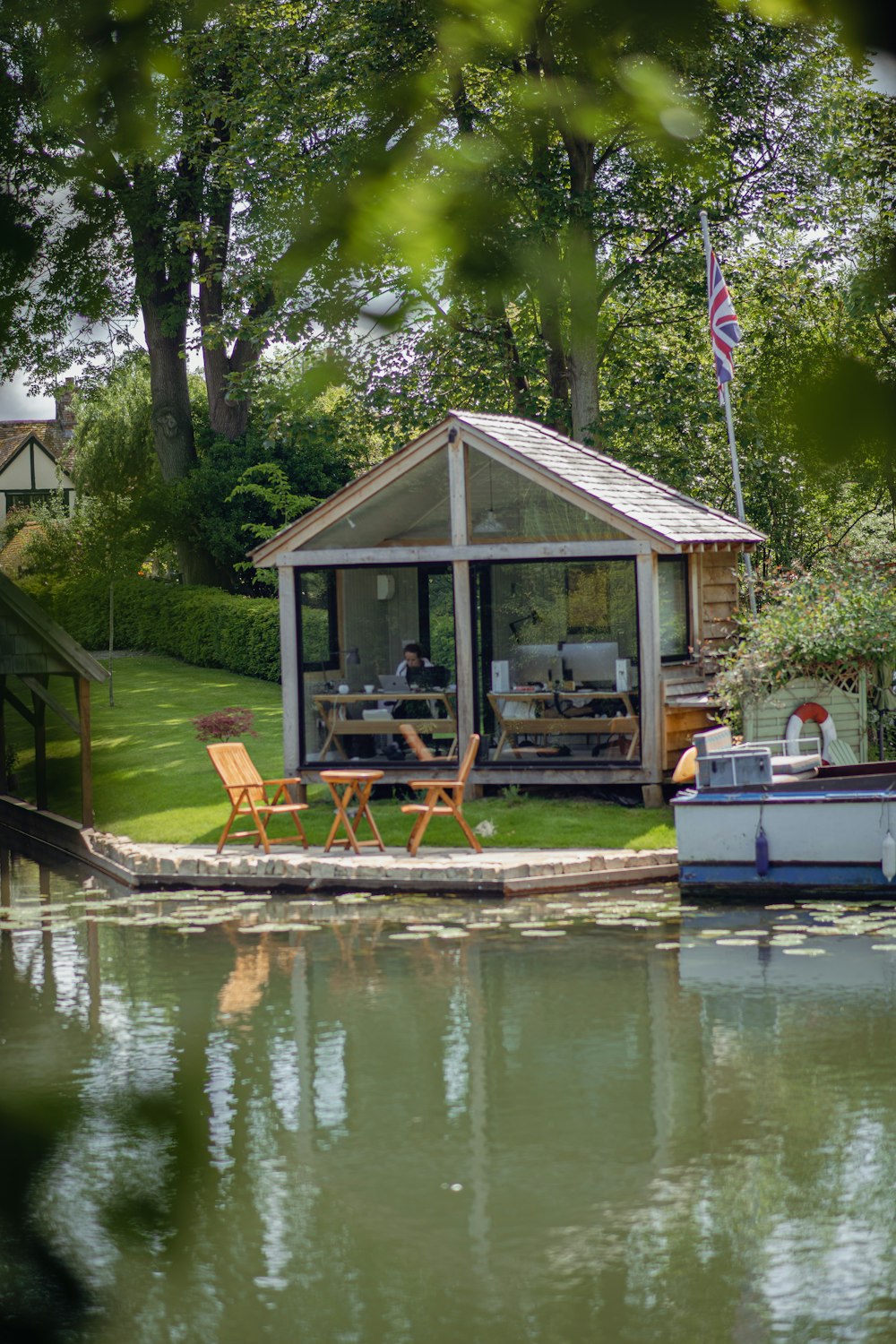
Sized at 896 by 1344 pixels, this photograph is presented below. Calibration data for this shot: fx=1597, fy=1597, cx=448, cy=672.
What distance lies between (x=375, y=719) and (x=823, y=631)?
4.67 m

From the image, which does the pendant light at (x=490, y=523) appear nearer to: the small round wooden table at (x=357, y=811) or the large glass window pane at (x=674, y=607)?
the large glass window pane at (x=674, y=607)

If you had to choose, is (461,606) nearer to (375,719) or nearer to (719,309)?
(375,719)

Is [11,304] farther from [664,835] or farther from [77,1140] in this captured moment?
[664,835]

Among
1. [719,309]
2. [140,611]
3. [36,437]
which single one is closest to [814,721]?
[719,309]

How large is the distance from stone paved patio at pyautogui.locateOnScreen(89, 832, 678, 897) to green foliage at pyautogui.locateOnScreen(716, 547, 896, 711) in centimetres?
194

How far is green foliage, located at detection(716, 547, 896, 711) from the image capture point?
1418 cm

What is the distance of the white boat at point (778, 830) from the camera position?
Answer: 39.8ft

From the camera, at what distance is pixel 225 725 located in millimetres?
19031

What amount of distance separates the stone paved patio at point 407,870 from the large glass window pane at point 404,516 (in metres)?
3.57

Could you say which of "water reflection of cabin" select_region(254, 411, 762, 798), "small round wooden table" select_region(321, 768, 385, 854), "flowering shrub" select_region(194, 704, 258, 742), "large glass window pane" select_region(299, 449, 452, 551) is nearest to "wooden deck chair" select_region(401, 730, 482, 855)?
"small round wooden table" select_region(321, 768, 385, 854)

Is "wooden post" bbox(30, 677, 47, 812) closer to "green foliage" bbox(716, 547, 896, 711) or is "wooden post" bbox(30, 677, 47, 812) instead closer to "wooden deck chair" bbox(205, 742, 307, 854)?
"wooden deck chair" bbox(205, 742, 307, 854)

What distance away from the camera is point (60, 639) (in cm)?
159

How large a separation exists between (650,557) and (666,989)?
596 cm

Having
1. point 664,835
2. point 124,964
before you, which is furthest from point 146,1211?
point 664,835
